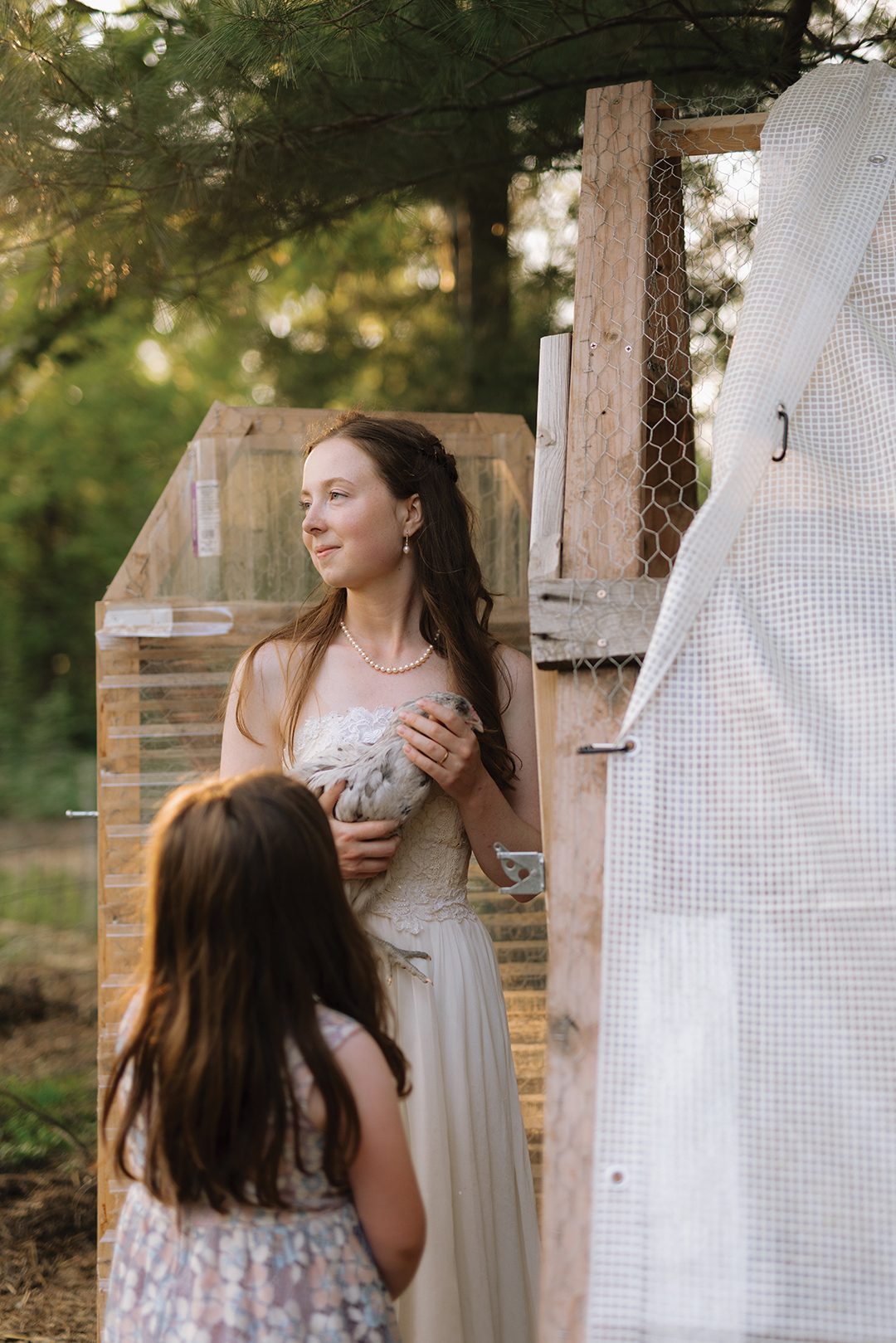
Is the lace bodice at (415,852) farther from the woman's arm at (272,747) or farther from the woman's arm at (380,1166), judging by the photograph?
the woman's arm at (380,1166)

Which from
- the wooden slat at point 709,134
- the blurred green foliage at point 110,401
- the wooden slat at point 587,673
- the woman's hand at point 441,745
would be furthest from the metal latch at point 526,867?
the blurred green foliage at point 110,401

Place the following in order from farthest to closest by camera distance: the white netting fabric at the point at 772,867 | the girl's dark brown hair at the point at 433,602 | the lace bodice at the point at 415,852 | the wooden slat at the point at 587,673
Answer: the girl's dark brown hair at the point at 433,602 < the lace bodice at the point at 415,852 < the wooden slat at the point at 587,673 < the white netting fabric at the point at 772,867

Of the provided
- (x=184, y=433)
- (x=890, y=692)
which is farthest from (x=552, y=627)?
(x=184, y=433)

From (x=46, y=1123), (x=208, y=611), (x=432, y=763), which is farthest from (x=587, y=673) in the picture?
(x=46, y=1123)

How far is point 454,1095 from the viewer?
1915mm

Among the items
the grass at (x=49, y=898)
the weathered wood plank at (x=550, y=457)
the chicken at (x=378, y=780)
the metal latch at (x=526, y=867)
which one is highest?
the weathered wood plank at (x=550, y=457)

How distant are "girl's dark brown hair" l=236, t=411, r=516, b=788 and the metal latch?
0.43m

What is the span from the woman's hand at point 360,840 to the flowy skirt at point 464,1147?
147 mm

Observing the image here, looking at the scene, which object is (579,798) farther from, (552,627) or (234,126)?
(234,126)

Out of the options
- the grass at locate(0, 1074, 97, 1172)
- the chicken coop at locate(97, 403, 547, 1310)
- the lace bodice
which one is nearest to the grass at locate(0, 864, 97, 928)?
the grass at locate(0, 1074, 97, 1172)

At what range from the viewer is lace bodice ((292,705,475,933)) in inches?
78.4

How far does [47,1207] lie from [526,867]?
249 cm

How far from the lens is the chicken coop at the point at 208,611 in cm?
246

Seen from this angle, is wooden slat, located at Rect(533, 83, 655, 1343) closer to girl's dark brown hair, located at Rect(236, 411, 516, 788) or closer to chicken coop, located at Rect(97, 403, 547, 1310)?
girl's dark brown hair, located at Rect(236, 411, 516, 788)
